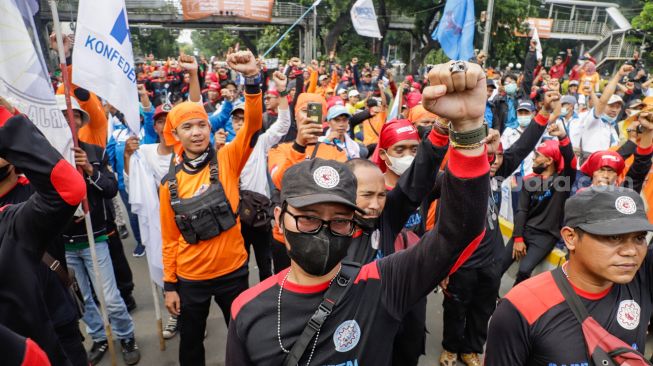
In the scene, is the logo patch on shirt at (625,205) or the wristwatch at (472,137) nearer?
the wristwatch at (472,137)

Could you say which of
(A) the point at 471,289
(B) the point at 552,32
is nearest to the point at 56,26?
(A) the point at 471,289

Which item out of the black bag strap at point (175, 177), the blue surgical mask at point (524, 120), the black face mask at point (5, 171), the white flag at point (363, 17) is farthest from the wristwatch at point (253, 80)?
the white flag at point (363, 17)

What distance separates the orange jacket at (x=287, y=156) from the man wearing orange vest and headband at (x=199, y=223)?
1.94ft

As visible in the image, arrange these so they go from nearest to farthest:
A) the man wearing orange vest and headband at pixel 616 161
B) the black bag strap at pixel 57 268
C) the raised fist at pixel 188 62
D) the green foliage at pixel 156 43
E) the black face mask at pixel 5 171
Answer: the black face mask at pixel 5 171
the black bag strap at pixel 57 268
the raised fist at pixel 188 62
the man wearing orange vest and headband at pixel 616 161
the green foliage at pixel 156 43

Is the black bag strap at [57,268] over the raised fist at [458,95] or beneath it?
beneath

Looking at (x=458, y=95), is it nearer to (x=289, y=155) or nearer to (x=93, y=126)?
(x=289, y=155)

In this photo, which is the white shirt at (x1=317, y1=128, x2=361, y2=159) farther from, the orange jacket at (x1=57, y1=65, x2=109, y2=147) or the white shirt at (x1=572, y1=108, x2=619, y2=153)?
the white shirt at (x1=572, y1=108, x2=619, y2=153)

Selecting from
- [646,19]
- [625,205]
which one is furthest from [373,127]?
[646,19]

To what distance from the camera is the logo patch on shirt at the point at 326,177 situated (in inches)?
57.4

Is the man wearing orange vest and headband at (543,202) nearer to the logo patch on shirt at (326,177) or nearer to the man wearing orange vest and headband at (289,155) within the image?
the man wearing orange vest and headband at (289,155)

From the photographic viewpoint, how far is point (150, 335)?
412 cm

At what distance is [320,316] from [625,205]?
56.3 inches

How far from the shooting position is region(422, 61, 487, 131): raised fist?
1.10 meters

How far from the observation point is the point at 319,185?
4.77 ft
